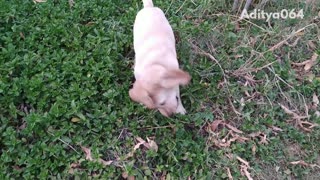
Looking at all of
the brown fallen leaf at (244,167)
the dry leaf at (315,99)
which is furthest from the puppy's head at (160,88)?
the dry leaf at (315,99)

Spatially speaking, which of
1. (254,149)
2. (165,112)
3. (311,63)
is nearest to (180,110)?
(165,112)

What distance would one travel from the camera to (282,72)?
13.0 feet

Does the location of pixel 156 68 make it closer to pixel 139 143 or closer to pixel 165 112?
pixel 165 112

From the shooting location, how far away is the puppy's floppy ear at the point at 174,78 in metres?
2.91

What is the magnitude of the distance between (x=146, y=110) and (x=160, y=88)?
1.53ft

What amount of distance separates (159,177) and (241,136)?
81 centimetres

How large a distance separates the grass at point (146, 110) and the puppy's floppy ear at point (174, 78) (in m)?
0.54

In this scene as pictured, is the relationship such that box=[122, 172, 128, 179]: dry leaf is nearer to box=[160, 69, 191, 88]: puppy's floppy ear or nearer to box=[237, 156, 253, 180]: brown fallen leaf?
box=[160, 69, 191, 88]: puppy's floppy ear

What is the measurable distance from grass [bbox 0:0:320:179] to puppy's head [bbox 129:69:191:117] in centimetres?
32

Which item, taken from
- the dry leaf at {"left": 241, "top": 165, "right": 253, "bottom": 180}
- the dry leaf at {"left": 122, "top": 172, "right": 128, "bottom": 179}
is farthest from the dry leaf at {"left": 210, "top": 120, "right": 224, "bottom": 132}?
the dry leaf at {"left": 122, "top": 172, "right": 128, "bottom": 179}

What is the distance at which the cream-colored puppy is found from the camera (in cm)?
300

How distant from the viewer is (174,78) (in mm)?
2943

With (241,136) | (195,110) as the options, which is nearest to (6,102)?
(195,110)

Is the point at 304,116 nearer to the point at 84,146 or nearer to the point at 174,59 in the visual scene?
the point at 174,59
